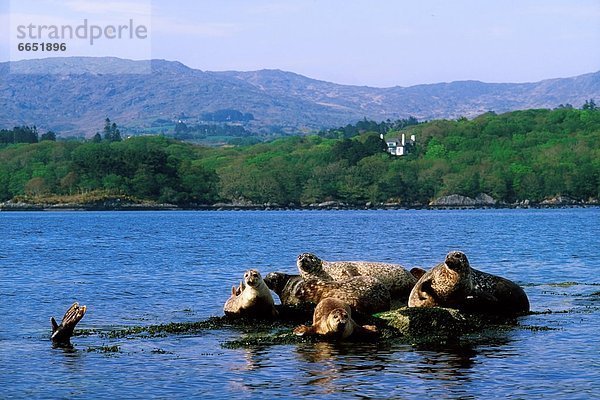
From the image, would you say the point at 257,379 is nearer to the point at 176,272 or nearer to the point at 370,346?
the point at 370,346

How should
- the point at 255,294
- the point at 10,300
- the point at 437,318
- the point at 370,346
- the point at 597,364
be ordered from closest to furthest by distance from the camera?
the point at 597,364
the point at 370,346
the point at 437,318
the point at 255,294
the point at 10,300

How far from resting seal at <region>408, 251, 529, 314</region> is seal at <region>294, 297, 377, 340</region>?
11.7ft

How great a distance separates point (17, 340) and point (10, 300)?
455 inches

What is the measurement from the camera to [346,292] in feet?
88.4

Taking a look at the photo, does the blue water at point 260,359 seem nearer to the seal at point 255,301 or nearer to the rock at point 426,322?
the rock at point 426,322

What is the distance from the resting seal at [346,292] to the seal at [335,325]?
1.88m

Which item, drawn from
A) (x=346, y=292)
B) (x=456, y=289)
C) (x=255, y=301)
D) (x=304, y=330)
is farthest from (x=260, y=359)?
(x=456, y=289)

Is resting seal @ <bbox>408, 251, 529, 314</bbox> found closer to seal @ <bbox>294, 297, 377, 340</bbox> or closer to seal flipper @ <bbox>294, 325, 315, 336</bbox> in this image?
seal @ <bbox>294, 297, 377, 340</bbox>

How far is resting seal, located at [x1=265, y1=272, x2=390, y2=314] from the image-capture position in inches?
1054

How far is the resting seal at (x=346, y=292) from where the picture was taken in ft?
87.8

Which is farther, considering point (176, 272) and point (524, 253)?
point (524, 253)

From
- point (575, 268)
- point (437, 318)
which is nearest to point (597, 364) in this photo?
point (437, 318)

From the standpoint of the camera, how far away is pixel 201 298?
123 ft

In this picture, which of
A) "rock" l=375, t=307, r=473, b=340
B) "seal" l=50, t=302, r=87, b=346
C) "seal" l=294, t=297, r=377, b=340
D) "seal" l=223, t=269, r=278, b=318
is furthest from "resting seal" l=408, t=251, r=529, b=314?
"seal" l=50, t=302, r=87, b=346
